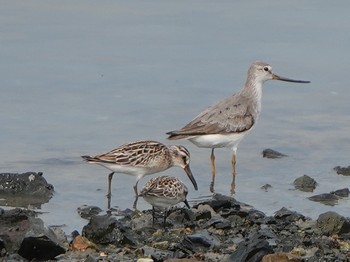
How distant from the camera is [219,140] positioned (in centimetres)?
1498

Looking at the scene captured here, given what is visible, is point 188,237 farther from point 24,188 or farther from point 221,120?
point 221,120

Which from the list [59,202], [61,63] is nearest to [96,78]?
[61,63]

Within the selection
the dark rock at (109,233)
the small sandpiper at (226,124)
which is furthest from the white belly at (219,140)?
the dark rock at (109,233)

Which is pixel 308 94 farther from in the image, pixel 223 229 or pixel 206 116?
pixel 223 229

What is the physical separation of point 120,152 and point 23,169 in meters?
1.52

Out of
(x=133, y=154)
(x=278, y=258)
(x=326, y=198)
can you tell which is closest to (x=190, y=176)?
(x=133, y=154)

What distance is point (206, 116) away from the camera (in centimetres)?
1516

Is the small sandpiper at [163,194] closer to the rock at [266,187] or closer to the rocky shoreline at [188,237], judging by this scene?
the rocky shoreline at [188,237]

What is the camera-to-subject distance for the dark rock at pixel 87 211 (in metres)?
12.2

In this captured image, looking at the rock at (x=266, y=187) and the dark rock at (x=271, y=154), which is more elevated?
the dark rock at (x=271, y=154)

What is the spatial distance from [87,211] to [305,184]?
2.87 meters

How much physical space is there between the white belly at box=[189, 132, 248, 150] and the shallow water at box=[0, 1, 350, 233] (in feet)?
0.98

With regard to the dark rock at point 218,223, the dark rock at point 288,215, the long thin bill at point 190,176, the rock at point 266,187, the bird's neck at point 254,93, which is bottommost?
the rock at point 266,187

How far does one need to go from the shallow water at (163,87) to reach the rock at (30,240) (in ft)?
5.20
